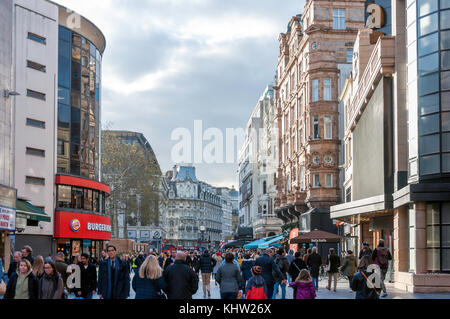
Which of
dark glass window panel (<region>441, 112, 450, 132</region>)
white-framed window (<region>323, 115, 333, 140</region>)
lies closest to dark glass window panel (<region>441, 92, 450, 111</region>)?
dark glass window panel (<region>441, 112, 450, 132</region>)

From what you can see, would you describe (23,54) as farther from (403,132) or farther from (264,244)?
(403,132)

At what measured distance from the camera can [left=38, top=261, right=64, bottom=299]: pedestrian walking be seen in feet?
40.2

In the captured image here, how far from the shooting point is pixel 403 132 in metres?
27.9

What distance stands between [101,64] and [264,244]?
1895cm

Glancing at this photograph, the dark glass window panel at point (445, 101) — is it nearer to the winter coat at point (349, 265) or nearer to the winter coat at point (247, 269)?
the winter coat at point (349, 265)

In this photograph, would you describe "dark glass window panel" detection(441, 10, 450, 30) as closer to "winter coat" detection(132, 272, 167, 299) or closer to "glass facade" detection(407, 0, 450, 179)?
"glass facade" detection(407, 0, 450, 179)

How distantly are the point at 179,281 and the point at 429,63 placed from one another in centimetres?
1569

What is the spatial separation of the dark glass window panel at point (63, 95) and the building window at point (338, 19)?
20404mm

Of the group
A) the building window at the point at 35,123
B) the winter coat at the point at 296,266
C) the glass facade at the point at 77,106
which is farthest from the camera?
the glass facade at the point at 77,106

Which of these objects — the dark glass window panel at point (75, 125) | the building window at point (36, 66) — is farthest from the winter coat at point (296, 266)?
the dark glass window panel at point (75, 125)

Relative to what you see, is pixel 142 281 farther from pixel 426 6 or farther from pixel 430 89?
pixel 426 6

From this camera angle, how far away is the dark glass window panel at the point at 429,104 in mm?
25078

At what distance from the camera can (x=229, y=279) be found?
1501cm

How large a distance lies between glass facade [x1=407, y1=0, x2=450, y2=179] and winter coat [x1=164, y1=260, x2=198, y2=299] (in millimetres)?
14049
